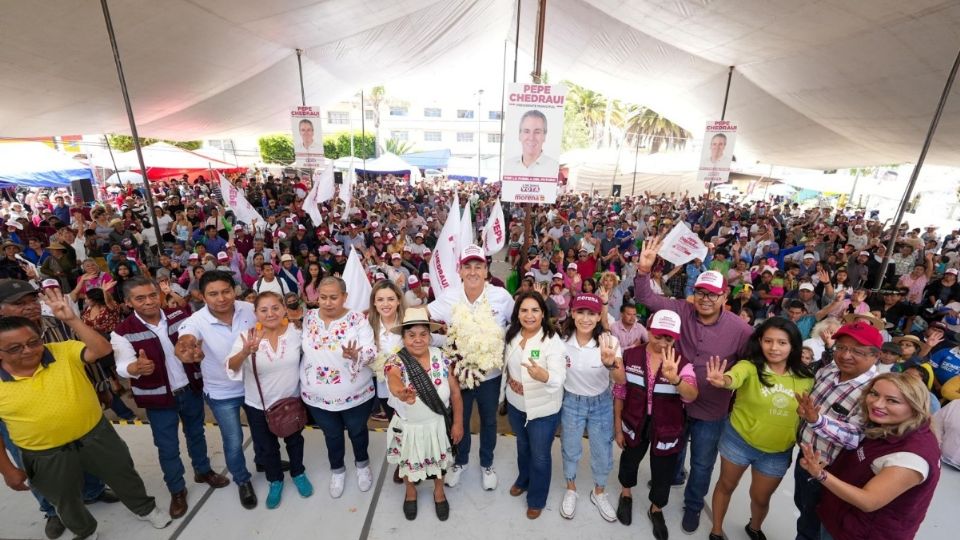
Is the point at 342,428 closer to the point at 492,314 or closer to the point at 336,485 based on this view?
the point at 336,485

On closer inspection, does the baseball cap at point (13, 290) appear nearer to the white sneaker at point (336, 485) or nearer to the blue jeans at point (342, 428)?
the blue jeans at point (342, 428)

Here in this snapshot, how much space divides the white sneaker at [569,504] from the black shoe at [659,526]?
0.60 m

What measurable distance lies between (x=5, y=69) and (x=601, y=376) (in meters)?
12.4

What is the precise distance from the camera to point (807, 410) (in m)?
2.41

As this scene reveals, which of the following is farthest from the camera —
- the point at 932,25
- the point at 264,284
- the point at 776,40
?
the point at 776,40

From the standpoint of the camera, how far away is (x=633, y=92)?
61.3 feet

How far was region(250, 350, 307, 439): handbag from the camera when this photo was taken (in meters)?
3.04

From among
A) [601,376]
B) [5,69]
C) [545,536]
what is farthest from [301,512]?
[5,69]

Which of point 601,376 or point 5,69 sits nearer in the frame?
point 601,376

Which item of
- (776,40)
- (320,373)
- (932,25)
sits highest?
(776,40)

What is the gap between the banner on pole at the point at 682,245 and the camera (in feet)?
18.1

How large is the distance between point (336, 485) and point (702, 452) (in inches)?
115

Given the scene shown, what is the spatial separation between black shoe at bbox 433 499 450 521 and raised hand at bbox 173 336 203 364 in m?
2.11

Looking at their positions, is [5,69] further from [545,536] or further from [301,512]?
[545,536]
